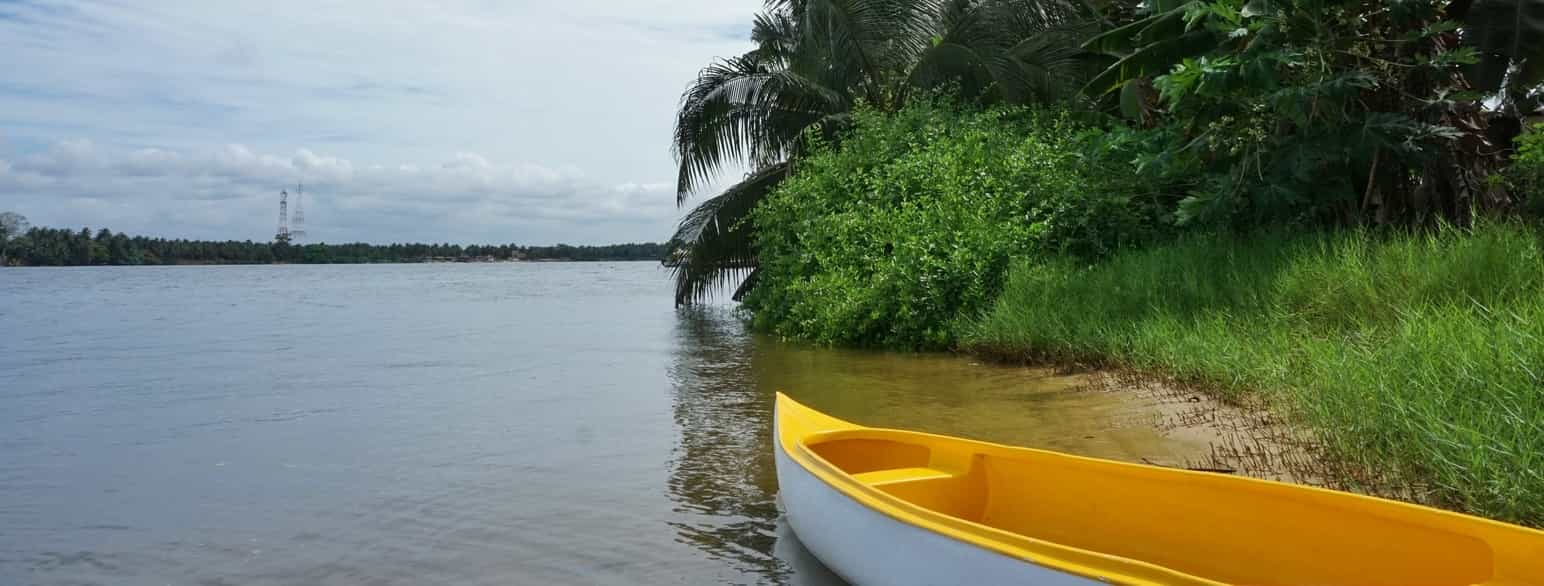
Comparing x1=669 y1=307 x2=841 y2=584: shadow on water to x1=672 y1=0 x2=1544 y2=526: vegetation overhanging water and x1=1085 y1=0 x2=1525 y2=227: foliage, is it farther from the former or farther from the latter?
x1=1085 y1=0 x2=1525 y2=227: foliage

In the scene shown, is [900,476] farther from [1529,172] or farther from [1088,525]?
[1529,172]

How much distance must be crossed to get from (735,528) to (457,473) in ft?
8.08

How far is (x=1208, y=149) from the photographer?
37.2 ft

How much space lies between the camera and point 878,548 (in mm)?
4219

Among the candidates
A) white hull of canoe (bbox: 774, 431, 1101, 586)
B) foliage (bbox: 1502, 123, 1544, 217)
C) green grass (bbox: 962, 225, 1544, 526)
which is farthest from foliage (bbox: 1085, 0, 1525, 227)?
white hull of canoe (bbox: 774, 431, 1101, 586)

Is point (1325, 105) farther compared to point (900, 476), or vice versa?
point (1325, 105)

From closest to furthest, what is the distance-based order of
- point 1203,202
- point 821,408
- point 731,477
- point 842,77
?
point 731,477
point 821,408
point 1203,202
point 842,77

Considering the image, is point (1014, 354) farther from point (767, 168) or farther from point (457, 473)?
point (767, 168)

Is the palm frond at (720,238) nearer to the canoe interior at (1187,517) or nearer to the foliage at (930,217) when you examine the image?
the foliage at (930,217)

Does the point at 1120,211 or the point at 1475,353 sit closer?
the point at 1475,353

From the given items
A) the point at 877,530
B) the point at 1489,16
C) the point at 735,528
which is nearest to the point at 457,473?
the point at 735,528

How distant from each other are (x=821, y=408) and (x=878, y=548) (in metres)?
5.00

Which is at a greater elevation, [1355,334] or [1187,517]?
[1355,334]

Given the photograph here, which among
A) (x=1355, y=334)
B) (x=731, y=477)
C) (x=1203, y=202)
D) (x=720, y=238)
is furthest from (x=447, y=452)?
(x=720, y=238)
